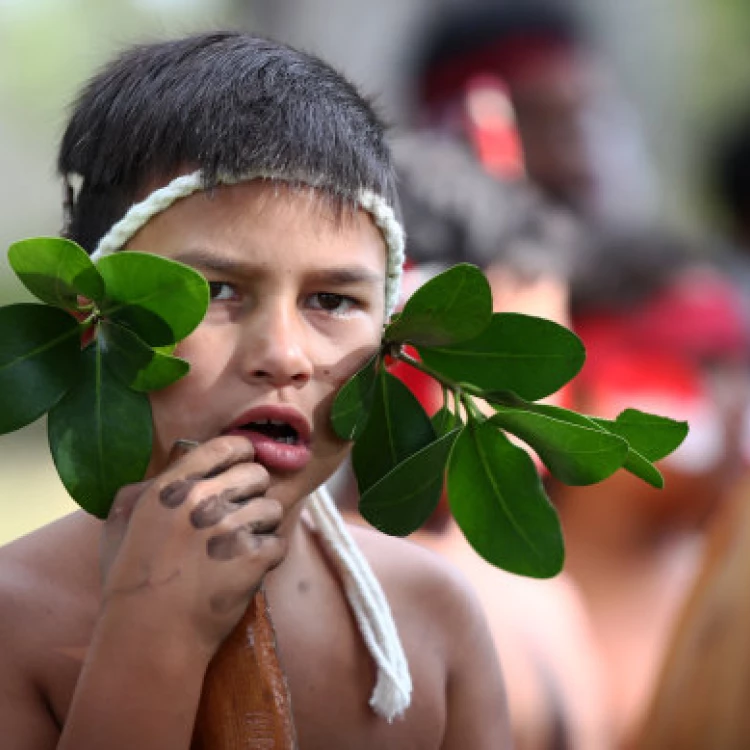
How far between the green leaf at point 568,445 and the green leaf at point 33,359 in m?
0.49

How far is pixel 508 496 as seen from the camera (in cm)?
170

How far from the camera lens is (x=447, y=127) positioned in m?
4.15

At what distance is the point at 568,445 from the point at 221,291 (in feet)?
1.38

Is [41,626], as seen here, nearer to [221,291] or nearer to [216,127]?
[221,291]

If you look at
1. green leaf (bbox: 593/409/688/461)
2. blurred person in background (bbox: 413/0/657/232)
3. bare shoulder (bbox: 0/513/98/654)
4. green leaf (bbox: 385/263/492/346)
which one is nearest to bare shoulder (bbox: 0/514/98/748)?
bare shoulder (bbox: 0/513/98/654)

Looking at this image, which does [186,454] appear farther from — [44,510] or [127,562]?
[44,510]

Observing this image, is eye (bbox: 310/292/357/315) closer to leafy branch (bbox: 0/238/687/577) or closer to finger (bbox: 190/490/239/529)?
leafy branch (bbox: 0/238/687/577)

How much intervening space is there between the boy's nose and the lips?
34 mm

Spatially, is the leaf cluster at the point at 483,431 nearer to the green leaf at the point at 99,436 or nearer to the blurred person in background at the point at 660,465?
the green leaf at the point at 99,436

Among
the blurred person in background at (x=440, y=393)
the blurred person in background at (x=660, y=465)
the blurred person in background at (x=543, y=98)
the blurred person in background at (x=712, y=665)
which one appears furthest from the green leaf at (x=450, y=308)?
the blurred person in background at (x=543, y=98)

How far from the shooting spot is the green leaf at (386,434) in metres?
1.70

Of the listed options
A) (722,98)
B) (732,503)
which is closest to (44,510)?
(732,503)

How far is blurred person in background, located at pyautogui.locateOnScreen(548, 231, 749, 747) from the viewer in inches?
131

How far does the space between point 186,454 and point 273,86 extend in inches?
Result: 17.7
